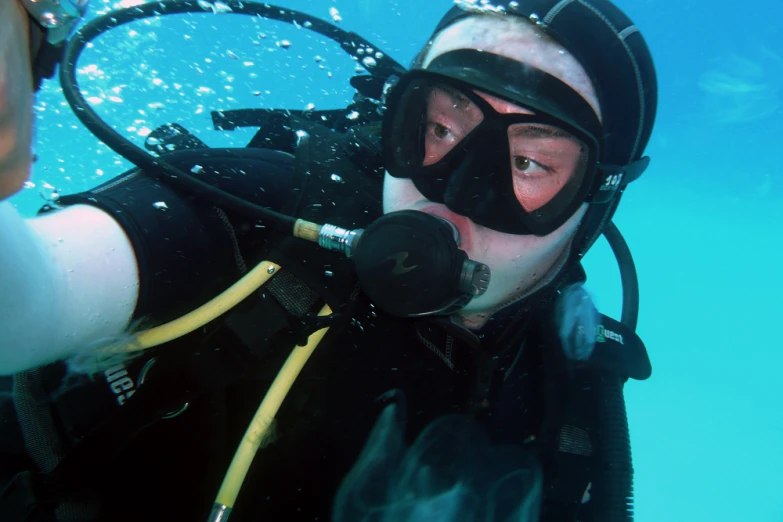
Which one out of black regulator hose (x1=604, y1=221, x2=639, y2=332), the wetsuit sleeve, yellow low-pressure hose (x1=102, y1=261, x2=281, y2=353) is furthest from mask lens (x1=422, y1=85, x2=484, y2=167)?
black regulator hose (x1=604, y1=221, x2=639, y2=332)

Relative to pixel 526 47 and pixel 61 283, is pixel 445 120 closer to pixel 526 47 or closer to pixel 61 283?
pixel 526 47

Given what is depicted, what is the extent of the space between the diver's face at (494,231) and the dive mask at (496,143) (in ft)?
0.13

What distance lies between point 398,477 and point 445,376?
50 cm

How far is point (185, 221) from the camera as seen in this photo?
1.67m

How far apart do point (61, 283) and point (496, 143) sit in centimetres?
156

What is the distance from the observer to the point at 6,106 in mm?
741

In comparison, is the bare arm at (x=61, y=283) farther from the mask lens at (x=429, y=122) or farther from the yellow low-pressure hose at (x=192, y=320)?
the mask lens at (x=429, y=122)

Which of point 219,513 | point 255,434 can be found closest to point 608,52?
point 255,434

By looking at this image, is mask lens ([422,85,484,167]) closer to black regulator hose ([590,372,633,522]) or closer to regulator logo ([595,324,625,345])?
regulator logo ([595,324,625,345])

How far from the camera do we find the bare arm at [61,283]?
1136 mm

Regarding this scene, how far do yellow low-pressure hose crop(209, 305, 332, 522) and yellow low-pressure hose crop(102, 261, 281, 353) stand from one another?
0.28 meters

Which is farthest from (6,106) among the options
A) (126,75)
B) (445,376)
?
(126,75)

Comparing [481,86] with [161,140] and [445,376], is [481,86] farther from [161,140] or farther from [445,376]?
[161,140]

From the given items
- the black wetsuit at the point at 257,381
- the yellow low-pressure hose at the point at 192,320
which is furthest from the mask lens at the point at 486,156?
the yellow low-pressure hose at the point at 192,320
